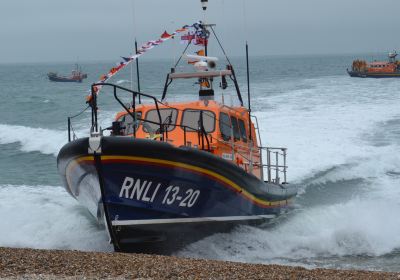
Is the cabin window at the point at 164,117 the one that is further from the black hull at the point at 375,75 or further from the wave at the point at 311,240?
the black hull at the point at 375,75

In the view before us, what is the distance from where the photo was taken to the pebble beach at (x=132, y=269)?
6.05m

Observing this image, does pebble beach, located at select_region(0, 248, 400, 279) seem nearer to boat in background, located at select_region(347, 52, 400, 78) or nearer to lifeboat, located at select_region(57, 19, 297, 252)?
lifeboat, located at select_region(57, 19, 297, 252)

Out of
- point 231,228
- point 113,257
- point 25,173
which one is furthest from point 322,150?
point 113,257

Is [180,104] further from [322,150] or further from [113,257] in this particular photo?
[322,150]

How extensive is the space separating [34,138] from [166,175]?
1640 centimetres

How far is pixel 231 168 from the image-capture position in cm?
896

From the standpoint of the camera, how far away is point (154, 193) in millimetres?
8180

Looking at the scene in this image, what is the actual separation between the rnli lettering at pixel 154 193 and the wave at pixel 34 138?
41.6 feet

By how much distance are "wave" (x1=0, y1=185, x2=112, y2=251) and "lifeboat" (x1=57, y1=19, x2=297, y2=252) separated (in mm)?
994

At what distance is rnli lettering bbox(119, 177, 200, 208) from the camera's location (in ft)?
26.2

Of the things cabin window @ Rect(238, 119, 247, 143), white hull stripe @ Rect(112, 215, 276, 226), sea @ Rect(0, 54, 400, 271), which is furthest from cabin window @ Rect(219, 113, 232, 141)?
white hull stripe @ Rect(112, 215, 276, 226)

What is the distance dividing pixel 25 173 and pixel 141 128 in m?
8.71

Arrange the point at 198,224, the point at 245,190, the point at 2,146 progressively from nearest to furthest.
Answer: the point at 198,224 < the point at 245,190 < the point at 2,146

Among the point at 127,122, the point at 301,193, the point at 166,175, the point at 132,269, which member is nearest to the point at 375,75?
the point at 301,193
